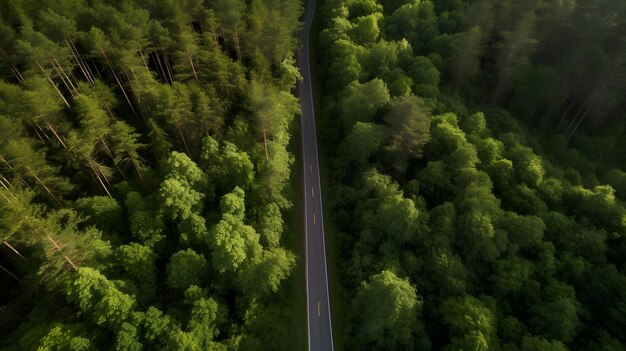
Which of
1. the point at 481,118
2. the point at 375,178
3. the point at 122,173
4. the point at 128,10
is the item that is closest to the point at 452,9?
the point at 481,118

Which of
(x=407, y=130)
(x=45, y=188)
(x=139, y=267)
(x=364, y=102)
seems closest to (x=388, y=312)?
(x=407, y=130)

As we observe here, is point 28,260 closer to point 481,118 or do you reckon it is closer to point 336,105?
point 336,105

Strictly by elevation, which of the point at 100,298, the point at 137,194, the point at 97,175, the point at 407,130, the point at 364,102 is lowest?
the point at 100,298

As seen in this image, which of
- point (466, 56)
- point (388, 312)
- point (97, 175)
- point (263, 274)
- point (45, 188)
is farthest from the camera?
point (466, 56)

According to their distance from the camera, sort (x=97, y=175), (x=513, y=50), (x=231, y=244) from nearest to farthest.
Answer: (x=231, y=244) < (x=97, y=175) < (x=513, y=50)

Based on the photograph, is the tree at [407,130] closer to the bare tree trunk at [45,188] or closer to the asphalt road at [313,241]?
the asphalt road at [313,241]

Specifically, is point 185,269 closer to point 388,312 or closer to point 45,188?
point 45,188
